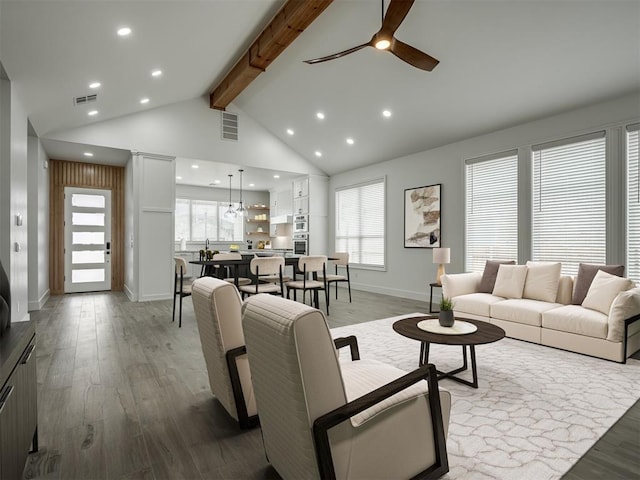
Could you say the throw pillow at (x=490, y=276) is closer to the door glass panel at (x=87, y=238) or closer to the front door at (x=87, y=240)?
the front door at (x=87, y=240)

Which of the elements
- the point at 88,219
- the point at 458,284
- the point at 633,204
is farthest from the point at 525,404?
the point at 88,219

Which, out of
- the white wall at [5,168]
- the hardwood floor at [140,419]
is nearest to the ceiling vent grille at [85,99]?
the white wall at [5,168]

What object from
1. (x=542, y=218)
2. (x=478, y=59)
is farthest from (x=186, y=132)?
(x=542, y=218)

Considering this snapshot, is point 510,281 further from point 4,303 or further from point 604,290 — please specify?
point 4,303

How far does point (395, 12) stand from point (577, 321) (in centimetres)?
328

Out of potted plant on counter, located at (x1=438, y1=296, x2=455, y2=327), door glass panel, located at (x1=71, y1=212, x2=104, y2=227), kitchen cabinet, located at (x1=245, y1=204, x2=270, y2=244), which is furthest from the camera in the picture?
kitchen cabinet, located at (x1=245, y1=204, x2=270, y2=244)

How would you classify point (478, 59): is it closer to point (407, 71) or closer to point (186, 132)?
point (407, 71)

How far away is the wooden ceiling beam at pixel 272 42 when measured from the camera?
13.1 feet

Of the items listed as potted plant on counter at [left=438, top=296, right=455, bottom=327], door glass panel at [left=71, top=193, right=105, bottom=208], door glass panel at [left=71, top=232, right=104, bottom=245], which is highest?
door glass panel at [left=71, top=193, right=105, bottom=208]

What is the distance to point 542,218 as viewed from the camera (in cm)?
494

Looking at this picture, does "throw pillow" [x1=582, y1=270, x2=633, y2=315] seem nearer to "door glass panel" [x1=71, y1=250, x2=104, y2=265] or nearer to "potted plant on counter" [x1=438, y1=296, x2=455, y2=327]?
"potted plant on counter" [x1=438, y1=296, x2=455, y2=327]

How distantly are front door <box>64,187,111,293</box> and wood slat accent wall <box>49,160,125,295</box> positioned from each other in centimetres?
8

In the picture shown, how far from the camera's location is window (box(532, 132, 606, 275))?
174 inches

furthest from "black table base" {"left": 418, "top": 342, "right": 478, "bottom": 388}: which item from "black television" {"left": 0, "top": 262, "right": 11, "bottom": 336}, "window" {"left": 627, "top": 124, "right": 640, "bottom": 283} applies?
"window" {"left": 627, "top": 124, "right": 640, "bottom": 283}
